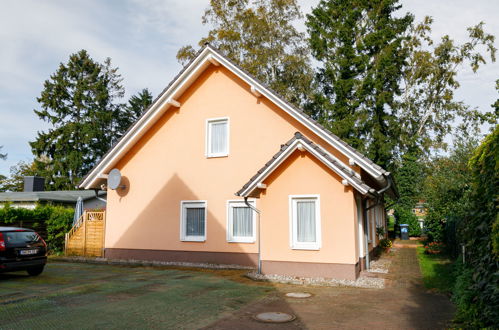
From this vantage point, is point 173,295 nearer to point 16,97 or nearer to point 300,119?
point 300,119

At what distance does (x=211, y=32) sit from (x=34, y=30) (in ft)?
52.3

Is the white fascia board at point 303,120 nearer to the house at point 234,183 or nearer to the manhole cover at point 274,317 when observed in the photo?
the house at point 234,183

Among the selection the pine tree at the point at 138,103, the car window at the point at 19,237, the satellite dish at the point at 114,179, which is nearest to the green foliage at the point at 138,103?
the pine tree at the point at 138,103

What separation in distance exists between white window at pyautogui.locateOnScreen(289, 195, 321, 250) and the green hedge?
12.0 metres

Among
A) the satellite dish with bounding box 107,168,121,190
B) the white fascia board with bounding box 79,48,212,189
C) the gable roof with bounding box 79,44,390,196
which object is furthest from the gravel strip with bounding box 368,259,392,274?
the satellite dish with bounding box 107,168,121,190

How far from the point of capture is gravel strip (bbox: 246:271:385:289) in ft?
33.1

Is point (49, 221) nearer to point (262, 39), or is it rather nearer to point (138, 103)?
point (262, 39)

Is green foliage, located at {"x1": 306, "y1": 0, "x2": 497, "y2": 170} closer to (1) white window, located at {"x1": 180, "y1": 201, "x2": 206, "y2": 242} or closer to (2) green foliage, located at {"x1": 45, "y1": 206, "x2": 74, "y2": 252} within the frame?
(1) white window, located at {"x1": 180, "y1": 201, "x2": 206, "y2": 242}

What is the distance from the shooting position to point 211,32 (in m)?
28.3

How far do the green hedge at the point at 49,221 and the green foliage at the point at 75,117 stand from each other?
71.1 feet

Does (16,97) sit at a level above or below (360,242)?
above

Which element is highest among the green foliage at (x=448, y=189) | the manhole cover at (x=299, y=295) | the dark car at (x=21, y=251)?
the green foliage at (x=448, y=189)

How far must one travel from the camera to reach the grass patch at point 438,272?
982cm

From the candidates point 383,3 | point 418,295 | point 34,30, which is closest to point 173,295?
point 418,295
